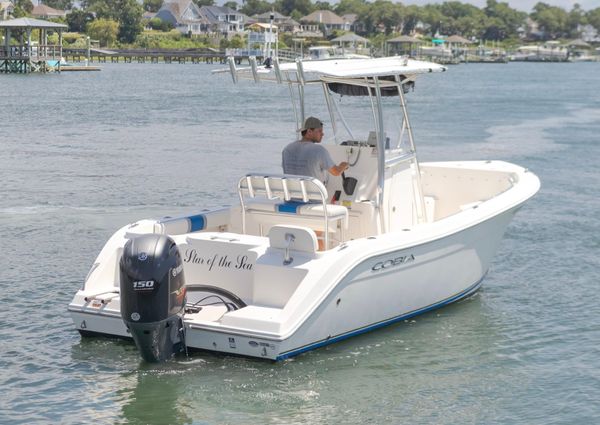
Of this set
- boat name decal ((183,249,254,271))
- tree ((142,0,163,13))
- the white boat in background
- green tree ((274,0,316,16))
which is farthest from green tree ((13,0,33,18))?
boat name decal ((183,249,254,271))

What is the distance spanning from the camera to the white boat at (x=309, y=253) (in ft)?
28.4

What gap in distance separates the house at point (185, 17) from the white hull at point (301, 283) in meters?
155

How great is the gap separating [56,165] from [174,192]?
178 inches

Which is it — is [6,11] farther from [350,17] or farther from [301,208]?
[301,208]

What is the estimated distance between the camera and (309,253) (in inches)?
359

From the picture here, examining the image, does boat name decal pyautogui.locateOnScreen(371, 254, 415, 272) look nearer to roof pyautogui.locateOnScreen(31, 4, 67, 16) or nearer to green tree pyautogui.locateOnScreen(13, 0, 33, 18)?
green tree pyautogui.locateOnScreen(13, 0, 33, 18)

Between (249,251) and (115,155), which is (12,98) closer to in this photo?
(115,155)

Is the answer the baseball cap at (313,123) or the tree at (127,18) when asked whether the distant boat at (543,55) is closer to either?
the tree at (127,18)

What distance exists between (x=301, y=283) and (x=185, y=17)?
16005 cm

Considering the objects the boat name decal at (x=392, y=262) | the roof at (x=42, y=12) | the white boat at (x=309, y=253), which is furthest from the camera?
the roof at (x=42, y=12)

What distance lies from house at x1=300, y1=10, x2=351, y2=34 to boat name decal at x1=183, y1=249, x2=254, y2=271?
167214 millimetres

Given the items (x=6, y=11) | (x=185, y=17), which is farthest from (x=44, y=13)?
(x=6, y=11)

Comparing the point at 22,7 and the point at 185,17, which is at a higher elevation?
the point at 22,7

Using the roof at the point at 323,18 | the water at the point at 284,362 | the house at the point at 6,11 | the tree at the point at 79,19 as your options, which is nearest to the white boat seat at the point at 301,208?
the water at the point at 284,362
